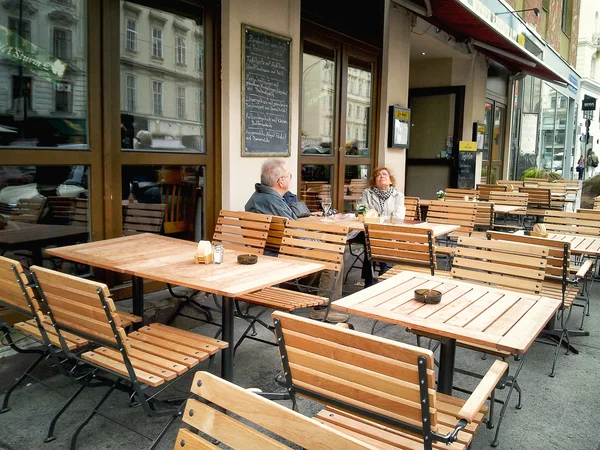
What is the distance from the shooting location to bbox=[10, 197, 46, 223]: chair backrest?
4078mm

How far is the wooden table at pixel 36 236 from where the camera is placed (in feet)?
13.3

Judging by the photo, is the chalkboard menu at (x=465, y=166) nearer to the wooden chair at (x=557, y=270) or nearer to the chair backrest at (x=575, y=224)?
the chair backrest at (x=575, y=224)

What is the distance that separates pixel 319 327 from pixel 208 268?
5.40ft

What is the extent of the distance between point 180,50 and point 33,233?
231 centimetres

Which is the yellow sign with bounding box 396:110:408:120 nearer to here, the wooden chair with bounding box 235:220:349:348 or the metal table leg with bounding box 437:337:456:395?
the wooden chair with bounding box 235:220:349:348

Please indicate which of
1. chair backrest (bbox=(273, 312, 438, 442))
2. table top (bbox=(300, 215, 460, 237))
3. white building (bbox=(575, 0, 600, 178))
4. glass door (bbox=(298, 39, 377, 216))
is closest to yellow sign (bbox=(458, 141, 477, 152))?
glass door (bbox=(298, 39, 377, 216))

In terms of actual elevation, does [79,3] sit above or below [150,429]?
above

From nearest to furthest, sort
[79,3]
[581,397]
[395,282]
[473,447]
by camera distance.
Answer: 1. [473,447]
2. [395,282]
3. [581,397]
4. [79,3]

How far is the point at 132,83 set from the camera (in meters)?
4.82

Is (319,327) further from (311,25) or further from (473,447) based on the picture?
(311,25)

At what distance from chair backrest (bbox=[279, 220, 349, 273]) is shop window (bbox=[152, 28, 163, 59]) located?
213 cm

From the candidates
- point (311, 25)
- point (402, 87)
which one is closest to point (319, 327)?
→ point (311, 25)

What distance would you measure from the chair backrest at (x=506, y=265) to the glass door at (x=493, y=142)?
11.4 meters

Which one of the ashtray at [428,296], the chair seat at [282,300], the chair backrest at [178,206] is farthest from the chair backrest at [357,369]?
the chair backrest at [178,206]
